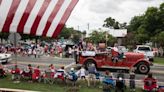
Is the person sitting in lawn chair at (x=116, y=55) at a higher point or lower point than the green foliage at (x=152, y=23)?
lower

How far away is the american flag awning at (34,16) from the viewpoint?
4.88m

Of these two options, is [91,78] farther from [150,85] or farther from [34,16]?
[34,16]

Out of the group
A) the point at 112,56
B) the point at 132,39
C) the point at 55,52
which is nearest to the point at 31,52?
the point at 55,52

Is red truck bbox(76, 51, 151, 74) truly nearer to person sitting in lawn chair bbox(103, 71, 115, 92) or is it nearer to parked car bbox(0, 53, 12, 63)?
person sitting in lawn chair bbox(103, 71, 115, 92)

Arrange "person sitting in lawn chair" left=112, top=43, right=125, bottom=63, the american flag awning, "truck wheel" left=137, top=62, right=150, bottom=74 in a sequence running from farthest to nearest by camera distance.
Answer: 1. "truck wheel" left=137, top=62, right=150, bottom=74
2. "person sitting in lawn chair" left=112, top=43, right=125, bottom=63
3. the american flag awning

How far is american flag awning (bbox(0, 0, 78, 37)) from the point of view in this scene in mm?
4884

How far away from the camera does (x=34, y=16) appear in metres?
4.98

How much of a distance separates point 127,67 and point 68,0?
1895 cm

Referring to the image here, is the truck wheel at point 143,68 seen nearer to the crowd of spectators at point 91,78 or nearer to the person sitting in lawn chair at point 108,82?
the crowd of spectators at point 91,78

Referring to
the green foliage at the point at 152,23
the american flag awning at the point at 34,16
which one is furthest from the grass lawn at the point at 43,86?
the green foliage at the point at 152,23

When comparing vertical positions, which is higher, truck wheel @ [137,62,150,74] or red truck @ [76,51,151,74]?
red truck @ [76,51,151,74]

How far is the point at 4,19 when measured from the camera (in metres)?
4.97

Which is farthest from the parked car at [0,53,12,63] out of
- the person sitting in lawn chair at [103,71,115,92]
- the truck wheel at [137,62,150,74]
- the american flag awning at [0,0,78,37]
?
the american flag awning at [0,0,78,37]

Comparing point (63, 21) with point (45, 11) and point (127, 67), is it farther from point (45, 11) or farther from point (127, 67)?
point (127, 67)
